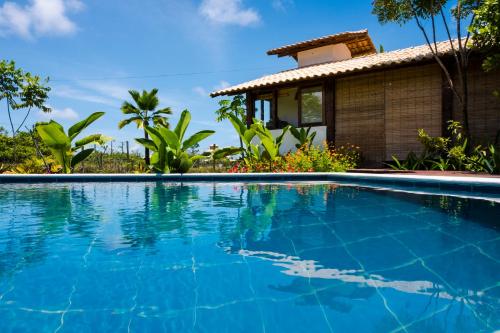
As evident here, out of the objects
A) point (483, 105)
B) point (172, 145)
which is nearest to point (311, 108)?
point (483, 105)

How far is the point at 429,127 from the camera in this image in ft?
37.1

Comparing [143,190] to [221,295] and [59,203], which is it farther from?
[221,295]

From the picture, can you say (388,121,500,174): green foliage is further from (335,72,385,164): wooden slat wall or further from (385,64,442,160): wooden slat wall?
(335,72,385,164): wooden slat wall

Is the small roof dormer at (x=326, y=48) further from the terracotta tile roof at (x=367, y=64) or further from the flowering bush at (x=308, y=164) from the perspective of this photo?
the flowering bush at (x=308, y=164)

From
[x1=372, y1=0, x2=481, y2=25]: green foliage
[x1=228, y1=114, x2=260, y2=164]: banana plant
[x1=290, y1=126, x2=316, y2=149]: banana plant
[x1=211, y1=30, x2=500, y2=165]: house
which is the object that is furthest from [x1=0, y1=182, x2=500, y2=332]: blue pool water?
[x1=290, y1=126, x2=316, y2=149]: banana plant

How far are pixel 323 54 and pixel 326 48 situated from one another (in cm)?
31

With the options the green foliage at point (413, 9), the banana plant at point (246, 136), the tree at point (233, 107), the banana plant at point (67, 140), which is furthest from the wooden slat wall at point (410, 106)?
the tree at point (233, 107)

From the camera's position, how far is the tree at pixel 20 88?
17562 millimetres

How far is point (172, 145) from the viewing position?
1030 centimetres

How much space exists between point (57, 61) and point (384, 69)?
13852mm

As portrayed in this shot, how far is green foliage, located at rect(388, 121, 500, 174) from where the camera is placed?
30.0 feet

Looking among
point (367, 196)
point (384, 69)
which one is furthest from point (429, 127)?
point (367, 196)

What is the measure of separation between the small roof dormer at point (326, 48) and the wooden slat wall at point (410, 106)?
5.31 meters

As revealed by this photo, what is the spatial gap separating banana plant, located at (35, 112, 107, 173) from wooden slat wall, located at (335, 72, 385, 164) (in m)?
8.37
